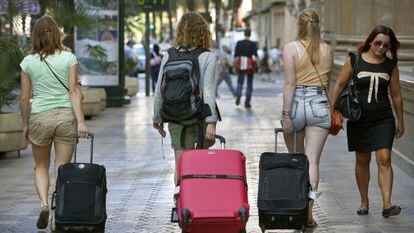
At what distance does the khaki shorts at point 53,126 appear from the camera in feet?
30.0

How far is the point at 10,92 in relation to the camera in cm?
1543

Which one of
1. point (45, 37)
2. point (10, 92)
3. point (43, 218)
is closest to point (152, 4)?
point (10, 92)

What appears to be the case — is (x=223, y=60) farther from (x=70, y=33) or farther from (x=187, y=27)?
(x=187, y=27)

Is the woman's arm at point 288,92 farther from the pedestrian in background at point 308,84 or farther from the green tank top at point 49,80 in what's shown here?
the green tank top at point 49,80

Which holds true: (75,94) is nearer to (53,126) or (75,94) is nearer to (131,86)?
(53,126)

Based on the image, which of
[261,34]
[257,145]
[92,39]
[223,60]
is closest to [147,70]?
[223,60]

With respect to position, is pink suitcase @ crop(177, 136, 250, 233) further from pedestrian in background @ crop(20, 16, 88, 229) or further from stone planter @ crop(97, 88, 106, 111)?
stone planter @ crop(97, 88, 106, 111)

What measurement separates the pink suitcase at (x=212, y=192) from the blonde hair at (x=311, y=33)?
54.7 inches

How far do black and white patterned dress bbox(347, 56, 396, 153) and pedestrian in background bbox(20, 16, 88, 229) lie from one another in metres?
2.43

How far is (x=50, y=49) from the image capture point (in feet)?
30.1

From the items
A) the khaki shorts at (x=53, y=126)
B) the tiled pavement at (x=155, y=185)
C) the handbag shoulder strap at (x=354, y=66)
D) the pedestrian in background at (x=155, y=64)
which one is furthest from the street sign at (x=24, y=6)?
the pedestrian in background at (x=155, y=64)

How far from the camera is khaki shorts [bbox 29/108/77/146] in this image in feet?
30.0

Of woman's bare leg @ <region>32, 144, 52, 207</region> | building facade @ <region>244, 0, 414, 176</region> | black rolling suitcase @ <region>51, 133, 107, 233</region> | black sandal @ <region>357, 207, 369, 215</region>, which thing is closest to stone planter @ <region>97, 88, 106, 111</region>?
building facade @ <region>244, 0, 414, 176</region>

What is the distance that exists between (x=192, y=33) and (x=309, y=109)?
46.6 inches
